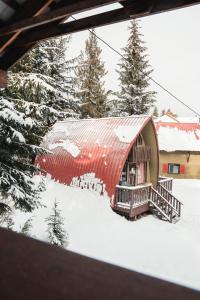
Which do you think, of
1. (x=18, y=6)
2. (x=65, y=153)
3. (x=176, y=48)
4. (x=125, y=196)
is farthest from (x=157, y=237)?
(x=176, y=48)

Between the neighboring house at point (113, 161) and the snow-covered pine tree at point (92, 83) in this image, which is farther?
the snow-covered pine tree at point (92, 83)

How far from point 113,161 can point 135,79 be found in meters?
17.5

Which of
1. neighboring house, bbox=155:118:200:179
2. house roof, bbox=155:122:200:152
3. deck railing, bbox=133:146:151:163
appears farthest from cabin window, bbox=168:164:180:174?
deck railing, bbox=133:146:151:163

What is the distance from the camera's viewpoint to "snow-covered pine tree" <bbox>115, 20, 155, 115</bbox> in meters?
30.6

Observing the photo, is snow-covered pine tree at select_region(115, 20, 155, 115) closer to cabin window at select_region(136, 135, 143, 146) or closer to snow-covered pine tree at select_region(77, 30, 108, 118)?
snow-covered pine tree at select_region(77, 30, 108, 118)

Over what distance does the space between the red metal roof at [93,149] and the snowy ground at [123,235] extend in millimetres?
1134

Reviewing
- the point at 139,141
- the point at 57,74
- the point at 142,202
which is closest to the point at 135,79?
the point at 57,74

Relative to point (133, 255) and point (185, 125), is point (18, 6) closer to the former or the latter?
point (133, 255)

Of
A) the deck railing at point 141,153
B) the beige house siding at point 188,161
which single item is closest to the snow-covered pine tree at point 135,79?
the beige house siding at point 188,161

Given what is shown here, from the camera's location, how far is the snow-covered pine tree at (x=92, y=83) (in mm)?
31594

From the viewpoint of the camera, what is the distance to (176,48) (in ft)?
197

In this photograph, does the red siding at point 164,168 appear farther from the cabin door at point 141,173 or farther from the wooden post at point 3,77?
the wooden post at point 3,77

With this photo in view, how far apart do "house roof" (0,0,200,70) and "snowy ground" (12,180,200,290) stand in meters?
7.69

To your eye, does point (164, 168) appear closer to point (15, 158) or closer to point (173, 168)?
point (173, 168)
